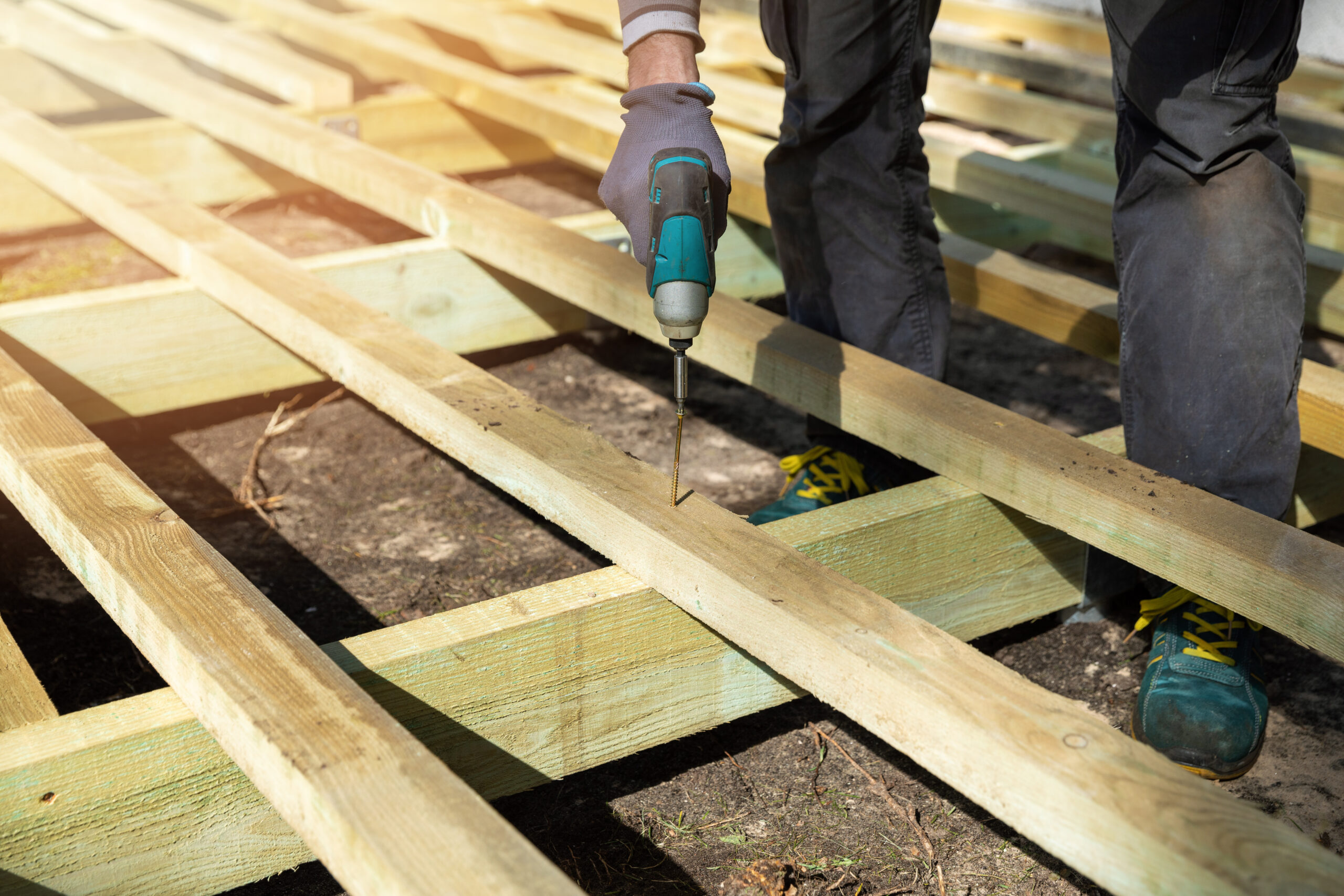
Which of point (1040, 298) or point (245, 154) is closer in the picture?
point (1040, 298)

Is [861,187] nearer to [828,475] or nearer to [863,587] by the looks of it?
[828,475]

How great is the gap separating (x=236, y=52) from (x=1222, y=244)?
10.2 feet

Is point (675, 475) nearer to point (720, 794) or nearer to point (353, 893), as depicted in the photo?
point (720, 794)

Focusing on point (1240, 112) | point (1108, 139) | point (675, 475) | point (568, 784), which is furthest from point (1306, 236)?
point (568, 784)

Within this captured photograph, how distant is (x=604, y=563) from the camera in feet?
6.73

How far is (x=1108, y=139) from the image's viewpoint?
323 centimetres

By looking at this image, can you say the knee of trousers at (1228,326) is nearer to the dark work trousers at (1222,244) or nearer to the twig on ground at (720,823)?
the dark work trousers at (1222,244)

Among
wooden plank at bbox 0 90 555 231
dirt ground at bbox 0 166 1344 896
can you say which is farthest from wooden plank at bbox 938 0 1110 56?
wooden plank at bbox 0 90 555 231

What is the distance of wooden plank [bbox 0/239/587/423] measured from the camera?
7.39ft

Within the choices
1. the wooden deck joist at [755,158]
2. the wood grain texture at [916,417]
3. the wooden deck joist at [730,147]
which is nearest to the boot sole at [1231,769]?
the wood grain texture at [916,417]

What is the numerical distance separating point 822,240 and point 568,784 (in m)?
1.04

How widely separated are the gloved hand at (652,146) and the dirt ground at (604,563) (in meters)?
0.71

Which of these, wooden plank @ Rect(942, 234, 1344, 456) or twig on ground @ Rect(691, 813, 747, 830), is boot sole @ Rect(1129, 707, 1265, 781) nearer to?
twig on ground @ Rect(691, 813, 747, 830)

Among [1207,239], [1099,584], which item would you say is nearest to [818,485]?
[1099,584]
